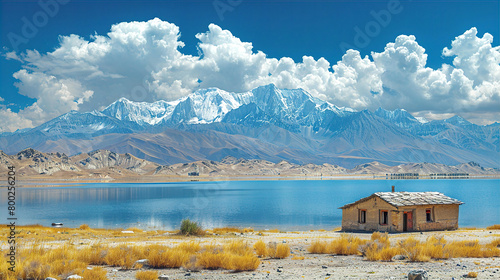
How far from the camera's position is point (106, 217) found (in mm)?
59750

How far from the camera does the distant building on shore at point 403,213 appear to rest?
33131mm

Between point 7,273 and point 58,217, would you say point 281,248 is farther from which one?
point 58,217

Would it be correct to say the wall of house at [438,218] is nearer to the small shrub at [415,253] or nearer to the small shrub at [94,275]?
the small shrub at [415,253]

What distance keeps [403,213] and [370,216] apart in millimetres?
2405

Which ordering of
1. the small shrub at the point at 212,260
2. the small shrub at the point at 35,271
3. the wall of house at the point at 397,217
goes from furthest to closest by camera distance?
the wall of house at the point at 397,217
the small shrub at the point at 212,260
the small shrub at the point at 35,271

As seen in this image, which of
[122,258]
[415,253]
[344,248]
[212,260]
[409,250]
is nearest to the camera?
[212,260]

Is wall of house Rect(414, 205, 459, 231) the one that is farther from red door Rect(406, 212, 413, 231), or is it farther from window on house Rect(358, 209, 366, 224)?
window on house Rect(358, 209, 366, 224)

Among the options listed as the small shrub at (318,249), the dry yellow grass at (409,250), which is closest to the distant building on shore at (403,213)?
the dry yellow grass at (409,250)

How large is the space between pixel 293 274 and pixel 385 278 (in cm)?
297

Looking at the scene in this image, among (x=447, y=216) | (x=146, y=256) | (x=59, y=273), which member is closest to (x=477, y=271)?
(x=146, y=256)

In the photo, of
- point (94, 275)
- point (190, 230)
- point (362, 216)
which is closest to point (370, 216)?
point (362, 216)

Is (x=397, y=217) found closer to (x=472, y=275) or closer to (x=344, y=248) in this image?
(x=344, y=248)

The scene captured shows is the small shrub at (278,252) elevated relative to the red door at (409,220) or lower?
elevated

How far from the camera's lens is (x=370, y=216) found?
34469 mm
